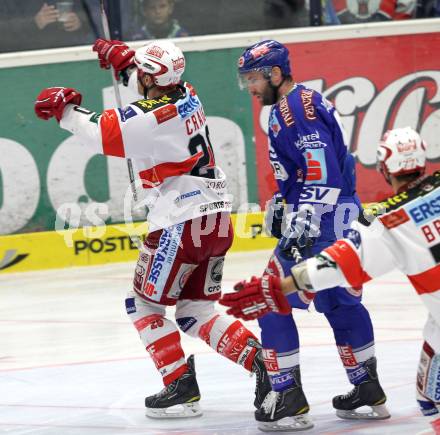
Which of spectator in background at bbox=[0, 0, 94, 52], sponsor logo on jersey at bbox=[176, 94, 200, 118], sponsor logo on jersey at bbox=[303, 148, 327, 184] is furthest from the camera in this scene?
spectator in background at bbox=[0, 0, 94, 52]

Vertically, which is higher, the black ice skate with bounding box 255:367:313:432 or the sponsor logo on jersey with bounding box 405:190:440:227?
the sponsor logo on jersey with bounding box 405:190:440:227

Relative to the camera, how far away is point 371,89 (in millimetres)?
10352

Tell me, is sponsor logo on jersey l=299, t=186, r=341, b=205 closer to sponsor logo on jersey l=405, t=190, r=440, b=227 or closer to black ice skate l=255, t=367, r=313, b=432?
black ice skate l=255, t=367, r=313, b=432

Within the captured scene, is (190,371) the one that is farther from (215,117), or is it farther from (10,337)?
(215,117)

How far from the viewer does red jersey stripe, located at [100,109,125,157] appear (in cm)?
538

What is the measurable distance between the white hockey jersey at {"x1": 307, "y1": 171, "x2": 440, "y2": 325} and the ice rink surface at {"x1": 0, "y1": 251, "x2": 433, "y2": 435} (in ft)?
3.82

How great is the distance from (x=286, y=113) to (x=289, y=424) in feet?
4.32

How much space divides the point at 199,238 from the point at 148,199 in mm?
325

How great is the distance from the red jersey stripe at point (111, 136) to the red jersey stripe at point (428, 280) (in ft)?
5.55

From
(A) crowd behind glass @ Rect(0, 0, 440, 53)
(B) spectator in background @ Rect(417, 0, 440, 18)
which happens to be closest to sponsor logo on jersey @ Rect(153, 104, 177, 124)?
(A) crowd behind glass @ Rect(0, 0, 440, 53)

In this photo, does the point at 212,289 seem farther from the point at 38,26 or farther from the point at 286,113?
the point at 38,26

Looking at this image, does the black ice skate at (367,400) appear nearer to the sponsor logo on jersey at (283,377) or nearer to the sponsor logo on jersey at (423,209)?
the sponsor logo on jersey at (283,377)

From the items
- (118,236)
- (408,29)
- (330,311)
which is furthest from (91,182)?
(330,311)

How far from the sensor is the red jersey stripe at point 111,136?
538cm
